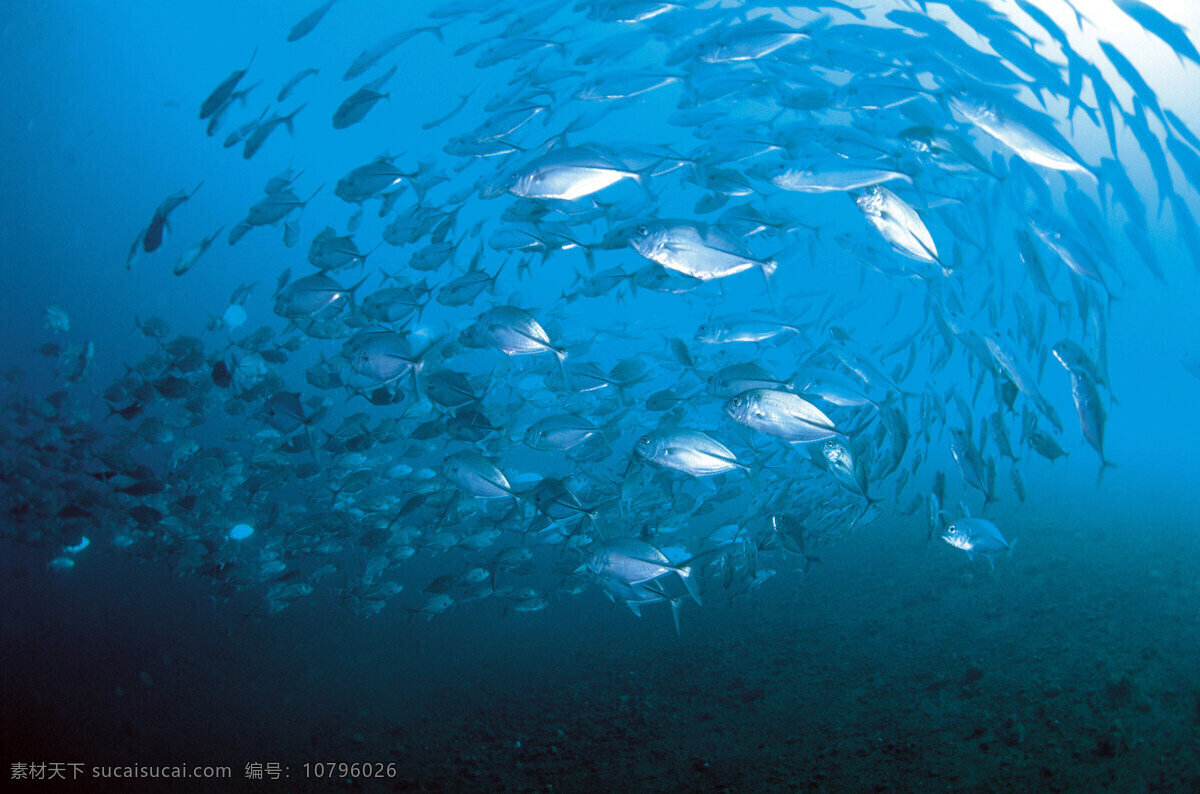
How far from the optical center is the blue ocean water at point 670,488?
326 cm

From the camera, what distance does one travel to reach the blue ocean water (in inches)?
128

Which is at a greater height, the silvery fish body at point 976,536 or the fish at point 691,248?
the fish at point 691,248

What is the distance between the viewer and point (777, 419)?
8.95ft

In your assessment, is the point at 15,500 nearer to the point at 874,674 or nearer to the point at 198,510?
the point at 198,510

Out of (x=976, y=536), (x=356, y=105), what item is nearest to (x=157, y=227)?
(x=356, y=105)

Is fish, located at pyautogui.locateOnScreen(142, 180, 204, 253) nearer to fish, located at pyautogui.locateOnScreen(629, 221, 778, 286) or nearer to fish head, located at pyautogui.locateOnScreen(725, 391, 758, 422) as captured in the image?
fish, located at pyautogui.locateOnScreen(629, 221, 778, 286)

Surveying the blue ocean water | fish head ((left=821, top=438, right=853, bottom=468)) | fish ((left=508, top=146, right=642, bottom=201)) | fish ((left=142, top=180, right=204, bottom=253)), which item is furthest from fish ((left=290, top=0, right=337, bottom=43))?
fish head ((left=821, top=438, right=853, bottom=468))

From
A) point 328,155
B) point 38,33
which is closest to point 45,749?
point 38,33

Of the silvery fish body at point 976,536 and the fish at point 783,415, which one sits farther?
the silvery fish body at point 976,536

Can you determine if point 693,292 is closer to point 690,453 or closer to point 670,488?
point 670,488

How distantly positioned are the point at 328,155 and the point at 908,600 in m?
57.7

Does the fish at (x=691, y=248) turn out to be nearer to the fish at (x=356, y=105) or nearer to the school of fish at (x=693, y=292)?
the school of fish at (x=693, y=292)

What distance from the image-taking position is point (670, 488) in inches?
204

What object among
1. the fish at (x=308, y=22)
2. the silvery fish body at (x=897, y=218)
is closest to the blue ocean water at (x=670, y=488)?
the silvery fish body at (x=897, y=218)
